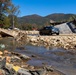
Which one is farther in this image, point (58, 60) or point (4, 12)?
point (4, 12)

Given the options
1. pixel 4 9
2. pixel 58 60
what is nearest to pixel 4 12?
pixel 4 9

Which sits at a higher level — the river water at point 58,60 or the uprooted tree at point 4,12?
the uprooted tree at point 4,12

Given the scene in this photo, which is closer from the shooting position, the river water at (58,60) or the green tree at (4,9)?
the river water at (58,60)

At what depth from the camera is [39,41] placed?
102 feet

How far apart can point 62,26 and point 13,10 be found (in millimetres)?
38720

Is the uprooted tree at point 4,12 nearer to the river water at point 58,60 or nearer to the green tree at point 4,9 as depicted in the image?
the green tree at point 4,9

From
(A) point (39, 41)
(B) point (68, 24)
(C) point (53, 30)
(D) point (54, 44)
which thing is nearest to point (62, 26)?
(B) point (68, 24)

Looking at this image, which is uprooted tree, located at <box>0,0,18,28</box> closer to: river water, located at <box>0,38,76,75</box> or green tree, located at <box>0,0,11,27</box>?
green tree, located at <box>0,0,11,27</box>

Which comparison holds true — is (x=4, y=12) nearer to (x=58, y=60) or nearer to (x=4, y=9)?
(x=4, y=9)

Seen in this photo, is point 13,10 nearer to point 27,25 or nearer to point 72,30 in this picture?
point 27,25

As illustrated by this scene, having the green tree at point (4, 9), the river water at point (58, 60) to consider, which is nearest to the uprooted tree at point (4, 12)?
the green tree at point (4, 9)

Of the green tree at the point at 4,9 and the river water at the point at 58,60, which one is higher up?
the green tree at the point at 4,9

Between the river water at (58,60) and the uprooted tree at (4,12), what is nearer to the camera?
the river water at (58,60)

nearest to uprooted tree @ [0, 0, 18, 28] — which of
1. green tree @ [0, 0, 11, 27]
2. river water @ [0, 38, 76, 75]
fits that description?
green tree @ [0, 0, 11, 27]
